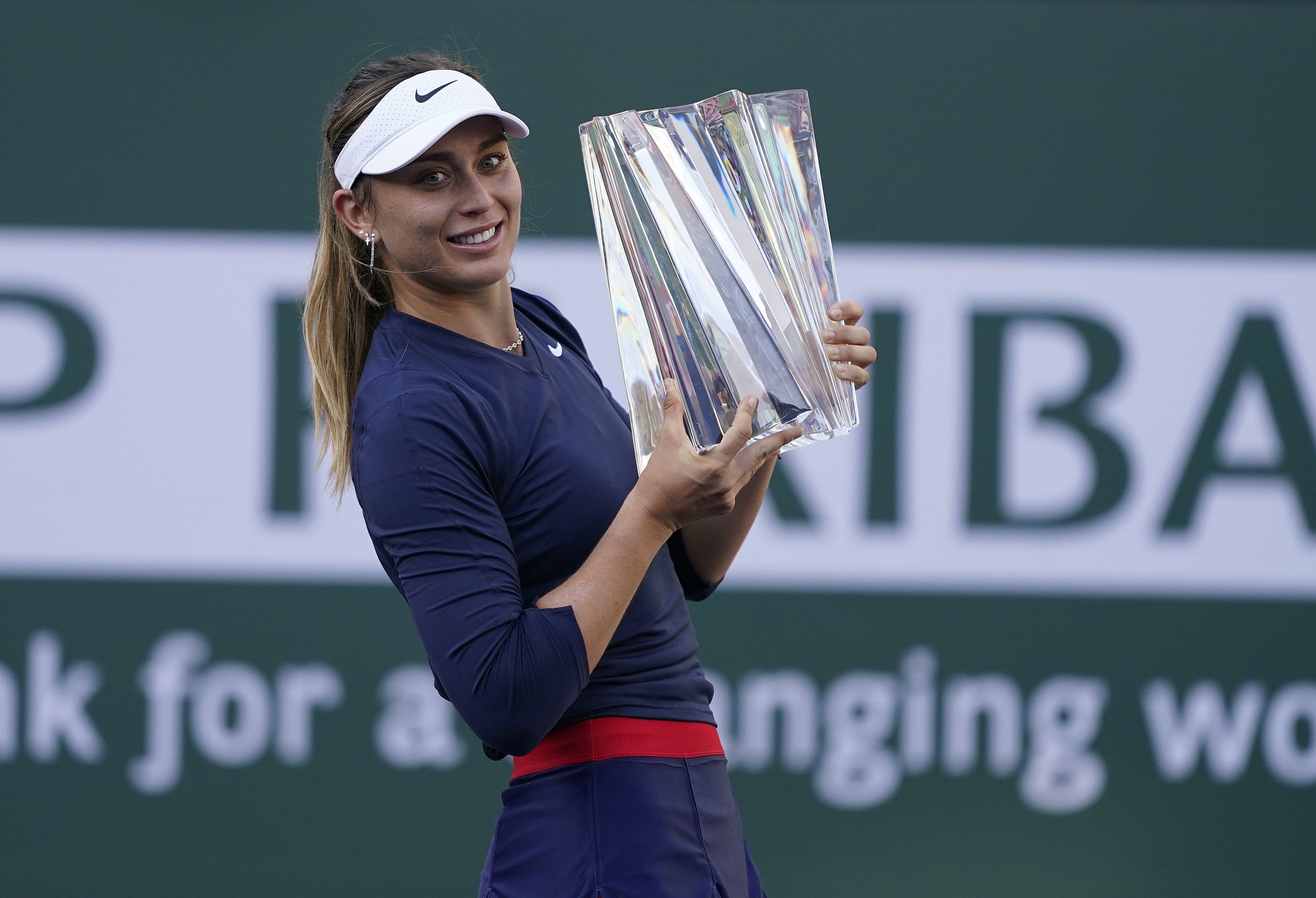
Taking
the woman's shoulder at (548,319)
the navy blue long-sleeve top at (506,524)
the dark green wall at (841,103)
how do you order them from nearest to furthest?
1. the navy blue long-sleeve top at (506,524)
2. the woman's shoulder at (548,319)
3. the dark green wall at (841,103)

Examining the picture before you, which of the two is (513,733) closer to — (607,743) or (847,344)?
(607,743)

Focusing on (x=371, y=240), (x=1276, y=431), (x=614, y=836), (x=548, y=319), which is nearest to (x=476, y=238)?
(x=371, y=240)

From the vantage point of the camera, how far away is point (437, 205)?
120cm

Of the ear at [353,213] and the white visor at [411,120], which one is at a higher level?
the white visor at [411,120]

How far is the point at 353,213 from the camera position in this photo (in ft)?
4.09

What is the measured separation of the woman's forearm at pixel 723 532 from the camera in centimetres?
142

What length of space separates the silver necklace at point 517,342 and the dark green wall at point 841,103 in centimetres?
133

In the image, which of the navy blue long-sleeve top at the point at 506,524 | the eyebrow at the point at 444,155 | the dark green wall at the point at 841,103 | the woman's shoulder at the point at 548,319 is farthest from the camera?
the dark green wall at the point at 841,103

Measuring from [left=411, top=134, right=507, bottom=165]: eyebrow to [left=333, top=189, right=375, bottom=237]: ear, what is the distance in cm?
9

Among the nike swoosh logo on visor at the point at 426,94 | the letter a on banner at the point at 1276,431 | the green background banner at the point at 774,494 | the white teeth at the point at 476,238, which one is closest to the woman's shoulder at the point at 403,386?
the white teeth at the point at 476,238

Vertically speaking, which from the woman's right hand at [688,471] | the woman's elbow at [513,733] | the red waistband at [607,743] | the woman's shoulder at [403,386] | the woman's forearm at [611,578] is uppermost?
the woman's shoulder at [403,386]

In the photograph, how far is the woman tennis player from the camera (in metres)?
1.09

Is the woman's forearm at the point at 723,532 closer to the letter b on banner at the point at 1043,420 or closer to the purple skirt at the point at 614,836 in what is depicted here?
the purple skirt at the point at 614,836

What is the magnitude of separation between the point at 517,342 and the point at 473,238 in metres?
0.13
